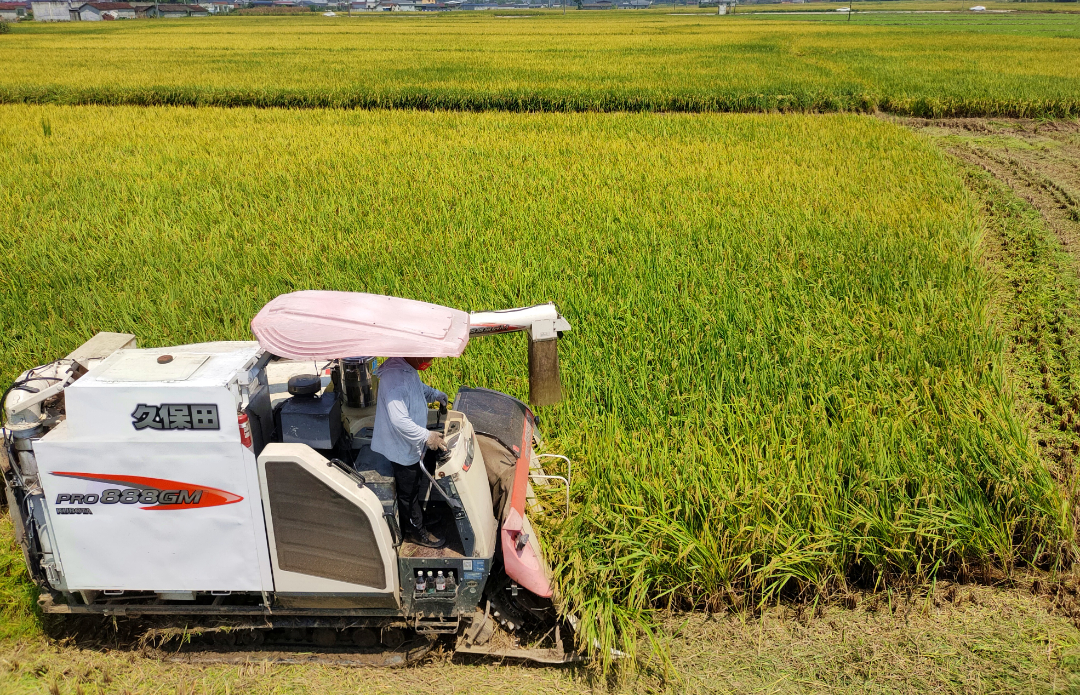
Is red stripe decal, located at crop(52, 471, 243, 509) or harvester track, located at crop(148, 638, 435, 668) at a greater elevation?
red stripe decal, located at crop(52, 471, 243, 509)

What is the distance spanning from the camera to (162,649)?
3.69 metres

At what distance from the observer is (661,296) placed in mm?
6719

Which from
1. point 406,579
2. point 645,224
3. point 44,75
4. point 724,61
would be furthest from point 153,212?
point 724,61

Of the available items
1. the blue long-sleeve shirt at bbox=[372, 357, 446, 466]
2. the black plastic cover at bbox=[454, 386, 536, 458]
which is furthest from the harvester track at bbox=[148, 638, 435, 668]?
the black plastic cover at bbox=[454, 386, 536, 458]

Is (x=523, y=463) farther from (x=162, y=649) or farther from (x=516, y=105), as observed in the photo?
(x=516, y=105)

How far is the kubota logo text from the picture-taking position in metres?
3.27

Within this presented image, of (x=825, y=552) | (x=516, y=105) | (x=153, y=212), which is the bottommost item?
(x=825, y=552)

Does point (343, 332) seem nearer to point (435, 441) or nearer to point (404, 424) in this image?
point (404, 424)

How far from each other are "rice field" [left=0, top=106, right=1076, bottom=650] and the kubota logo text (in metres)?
1.65

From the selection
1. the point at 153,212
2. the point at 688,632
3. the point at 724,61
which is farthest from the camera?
the point at 724,61

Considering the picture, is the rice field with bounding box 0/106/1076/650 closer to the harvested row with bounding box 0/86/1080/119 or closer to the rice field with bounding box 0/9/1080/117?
the harvested row with bounding box 0/86/1080/119

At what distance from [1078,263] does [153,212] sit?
35.6 ft

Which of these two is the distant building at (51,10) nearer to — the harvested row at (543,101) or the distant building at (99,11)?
the distant building at (99,11)

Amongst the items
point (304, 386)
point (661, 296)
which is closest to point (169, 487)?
point (304, 386)
